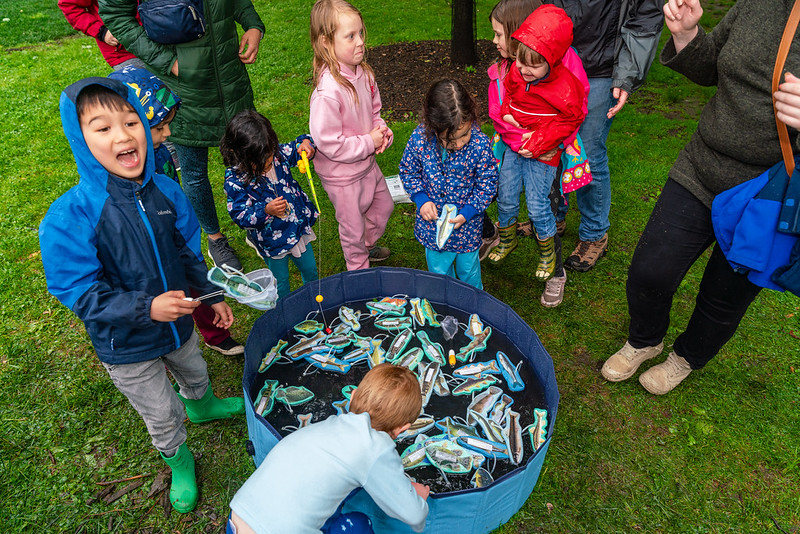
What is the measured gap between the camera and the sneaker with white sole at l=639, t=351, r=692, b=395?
2.70 m

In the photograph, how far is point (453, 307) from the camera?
313cm

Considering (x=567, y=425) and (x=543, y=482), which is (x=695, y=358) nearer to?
(x=567, y=425)

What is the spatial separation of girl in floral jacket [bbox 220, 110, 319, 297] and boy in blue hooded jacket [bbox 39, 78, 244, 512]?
449 mm

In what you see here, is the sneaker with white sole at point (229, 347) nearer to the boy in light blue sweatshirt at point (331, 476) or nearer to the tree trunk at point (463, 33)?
the boy in light blue sweatshirt at point (331, 476)

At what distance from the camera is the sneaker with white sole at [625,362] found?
2773mm

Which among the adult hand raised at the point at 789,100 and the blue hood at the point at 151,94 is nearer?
the adult hand raised at the point at 789,100

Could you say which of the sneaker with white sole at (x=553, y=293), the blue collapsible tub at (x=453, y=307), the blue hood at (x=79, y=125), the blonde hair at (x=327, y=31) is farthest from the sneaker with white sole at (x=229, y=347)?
the sneaker with white sole at (x=553, y=293)

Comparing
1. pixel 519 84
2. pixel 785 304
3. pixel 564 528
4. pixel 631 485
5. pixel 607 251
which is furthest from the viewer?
pixel 607 251

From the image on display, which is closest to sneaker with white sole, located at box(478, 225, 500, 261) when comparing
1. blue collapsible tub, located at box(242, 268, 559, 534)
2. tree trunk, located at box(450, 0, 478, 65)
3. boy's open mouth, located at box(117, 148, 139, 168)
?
blue collapsible tub, located at box(242, 268, 559, 534)

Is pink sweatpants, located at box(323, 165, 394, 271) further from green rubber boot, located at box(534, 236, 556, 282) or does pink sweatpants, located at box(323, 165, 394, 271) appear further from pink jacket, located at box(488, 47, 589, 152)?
green rubber boot, located at box(534, 236, 556, 282)

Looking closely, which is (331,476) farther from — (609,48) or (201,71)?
(609,48)

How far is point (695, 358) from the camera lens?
2.61 metres

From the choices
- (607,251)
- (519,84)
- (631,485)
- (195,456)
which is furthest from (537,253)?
(195,456)

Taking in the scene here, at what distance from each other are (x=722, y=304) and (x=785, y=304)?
1281 millimetres
